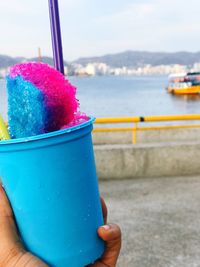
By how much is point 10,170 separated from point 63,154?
147 millimetres

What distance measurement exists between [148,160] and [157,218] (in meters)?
1.12

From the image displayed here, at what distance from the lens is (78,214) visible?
2.87 ft

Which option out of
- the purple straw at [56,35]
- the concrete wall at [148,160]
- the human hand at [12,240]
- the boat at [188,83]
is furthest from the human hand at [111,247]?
the boat at [188,83]

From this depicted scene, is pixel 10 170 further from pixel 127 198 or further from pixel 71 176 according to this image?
pixel 127 198

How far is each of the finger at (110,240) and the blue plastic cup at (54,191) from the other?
36 mm

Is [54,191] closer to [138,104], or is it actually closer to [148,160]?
[148,160]

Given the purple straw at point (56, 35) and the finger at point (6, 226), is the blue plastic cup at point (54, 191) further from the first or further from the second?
the purple straw at point (56, 35)

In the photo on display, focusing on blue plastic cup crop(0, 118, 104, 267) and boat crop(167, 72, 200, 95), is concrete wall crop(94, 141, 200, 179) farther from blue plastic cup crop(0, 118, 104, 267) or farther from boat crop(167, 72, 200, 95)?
boat crop(167, 72, 200, 95)

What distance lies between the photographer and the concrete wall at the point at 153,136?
24.3ft

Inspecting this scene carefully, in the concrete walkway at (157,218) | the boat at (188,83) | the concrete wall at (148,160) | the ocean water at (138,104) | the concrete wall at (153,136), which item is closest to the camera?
the concrete walkway at (157,218)

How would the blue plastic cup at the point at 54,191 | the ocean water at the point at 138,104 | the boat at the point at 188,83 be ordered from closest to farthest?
the blue plastic cup at the point at 54,191
the ocean water at the point at 138,104
the boat at the point at 188,83

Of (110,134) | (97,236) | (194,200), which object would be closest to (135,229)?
(194,200)

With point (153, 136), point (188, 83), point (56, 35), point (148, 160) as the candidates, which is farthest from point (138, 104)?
point (56, 35)

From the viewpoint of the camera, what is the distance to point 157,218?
3221 millimetres
